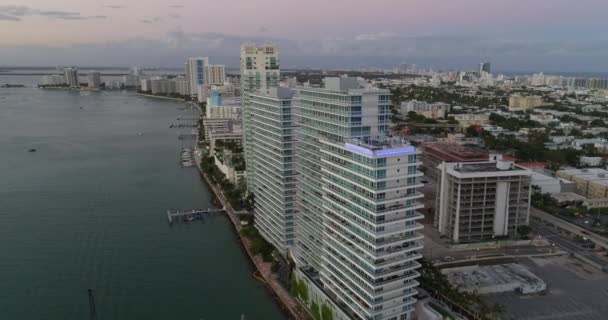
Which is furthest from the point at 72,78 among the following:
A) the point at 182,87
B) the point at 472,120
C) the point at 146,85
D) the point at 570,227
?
the point at 570,227

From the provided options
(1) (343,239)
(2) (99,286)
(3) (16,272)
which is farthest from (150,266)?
(1) (343,239)

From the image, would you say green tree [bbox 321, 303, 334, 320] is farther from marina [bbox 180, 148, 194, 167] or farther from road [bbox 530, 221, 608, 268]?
marina [bbox 180, 148, 194, 167]

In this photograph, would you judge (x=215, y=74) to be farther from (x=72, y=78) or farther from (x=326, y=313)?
(x=326, y=313)

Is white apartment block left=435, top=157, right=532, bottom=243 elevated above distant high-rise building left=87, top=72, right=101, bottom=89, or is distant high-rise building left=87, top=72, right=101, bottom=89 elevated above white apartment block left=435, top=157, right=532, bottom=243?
distant high-rise building left=87, top=72, right=101, bottom=89

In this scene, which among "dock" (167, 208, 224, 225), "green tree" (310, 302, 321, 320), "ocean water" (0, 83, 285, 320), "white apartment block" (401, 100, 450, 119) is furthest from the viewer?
"white apartment block" (401, 100, 450, 119)

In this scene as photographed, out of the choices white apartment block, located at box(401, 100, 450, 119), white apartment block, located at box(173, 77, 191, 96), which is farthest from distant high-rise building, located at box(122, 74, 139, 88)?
white apartment block, located at box(401, 100, 450, 119)

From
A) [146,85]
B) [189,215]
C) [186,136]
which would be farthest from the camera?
[146,85]

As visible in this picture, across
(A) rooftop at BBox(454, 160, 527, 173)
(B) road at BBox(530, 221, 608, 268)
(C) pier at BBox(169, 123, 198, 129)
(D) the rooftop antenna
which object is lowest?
(D) the rooftop antenna
